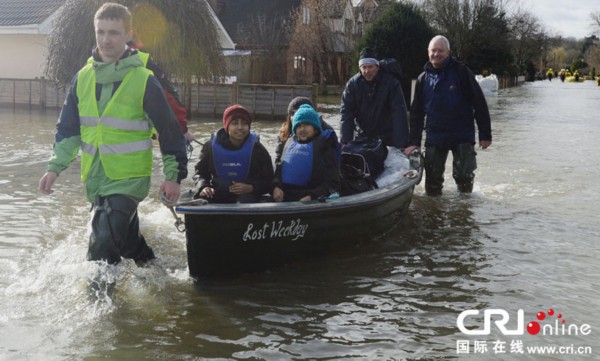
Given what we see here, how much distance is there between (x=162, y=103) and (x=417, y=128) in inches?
197

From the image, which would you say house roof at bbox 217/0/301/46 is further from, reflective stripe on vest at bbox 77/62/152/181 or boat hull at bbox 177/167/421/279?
reflective stripe on vest at bbox 77/62/152/181

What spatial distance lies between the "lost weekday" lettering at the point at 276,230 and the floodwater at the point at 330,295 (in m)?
0.40

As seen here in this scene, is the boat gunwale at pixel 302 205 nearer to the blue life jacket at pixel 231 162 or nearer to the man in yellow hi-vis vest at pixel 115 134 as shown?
the man in yellow hi-vis vest at pixel 115 134

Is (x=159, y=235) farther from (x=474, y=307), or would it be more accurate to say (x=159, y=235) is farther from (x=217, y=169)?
(x=474, y=307)

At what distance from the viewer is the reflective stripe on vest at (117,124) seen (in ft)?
15.7

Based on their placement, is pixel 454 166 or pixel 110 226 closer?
pixel 110 226

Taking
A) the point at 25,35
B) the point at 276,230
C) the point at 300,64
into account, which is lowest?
the point at 276,230

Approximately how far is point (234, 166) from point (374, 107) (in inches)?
117

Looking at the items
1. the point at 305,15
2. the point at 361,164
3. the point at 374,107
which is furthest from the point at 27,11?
the point at 361,164

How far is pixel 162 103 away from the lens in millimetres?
4832

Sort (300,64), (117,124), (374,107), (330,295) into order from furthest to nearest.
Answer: (300,64) → (374,107) → (330,295) → (117,124)

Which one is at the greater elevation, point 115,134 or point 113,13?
point 113,13

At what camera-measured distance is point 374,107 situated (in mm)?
8641

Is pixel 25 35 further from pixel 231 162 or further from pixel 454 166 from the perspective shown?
pixel 231 162
